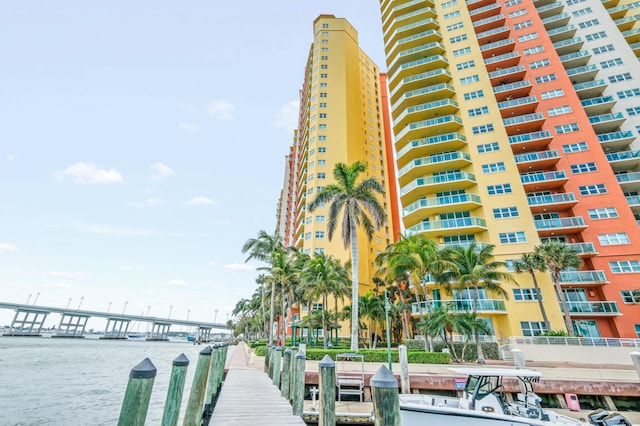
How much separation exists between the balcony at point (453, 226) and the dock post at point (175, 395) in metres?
33.1

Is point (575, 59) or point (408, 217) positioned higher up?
point (575, 59)

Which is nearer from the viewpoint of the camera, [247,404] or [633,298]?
[247,404]

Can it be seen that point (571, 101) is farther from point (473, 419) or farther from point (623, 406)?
point (473, 419)

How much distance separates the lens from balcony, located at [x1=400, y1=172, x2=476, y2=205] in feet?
118

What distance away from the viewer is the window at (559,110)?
123ft

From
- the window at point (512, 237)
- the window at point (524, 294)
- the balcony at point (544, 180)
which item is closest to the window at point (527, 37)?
the balcony at point (544, 180)

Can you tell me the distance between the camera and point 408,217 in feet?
129

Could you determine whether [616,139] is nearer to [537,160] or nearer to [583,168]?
[583,168]

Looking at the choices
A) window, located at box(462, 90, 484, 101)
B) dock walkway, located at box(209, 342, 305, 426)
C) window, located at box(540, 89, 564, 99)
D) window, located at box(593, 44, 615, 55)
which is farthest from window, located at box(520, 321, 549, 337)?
window, located at box(593, 44, 615, 55)

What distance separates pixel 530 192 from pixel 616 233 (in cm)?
→ 898

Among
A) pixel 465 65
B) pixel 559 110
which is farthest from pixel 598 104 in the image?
pixel 465 65

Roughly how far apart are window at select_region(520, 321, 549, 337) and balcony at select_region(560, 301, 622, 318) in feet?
12.2

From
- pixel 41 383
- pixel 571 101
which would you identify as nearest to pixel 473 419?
pixel 41 383

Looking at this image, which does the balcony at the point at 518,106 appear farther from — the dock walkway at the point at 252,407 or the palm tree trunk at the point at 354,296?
the dock walkway at the point at 252,407
